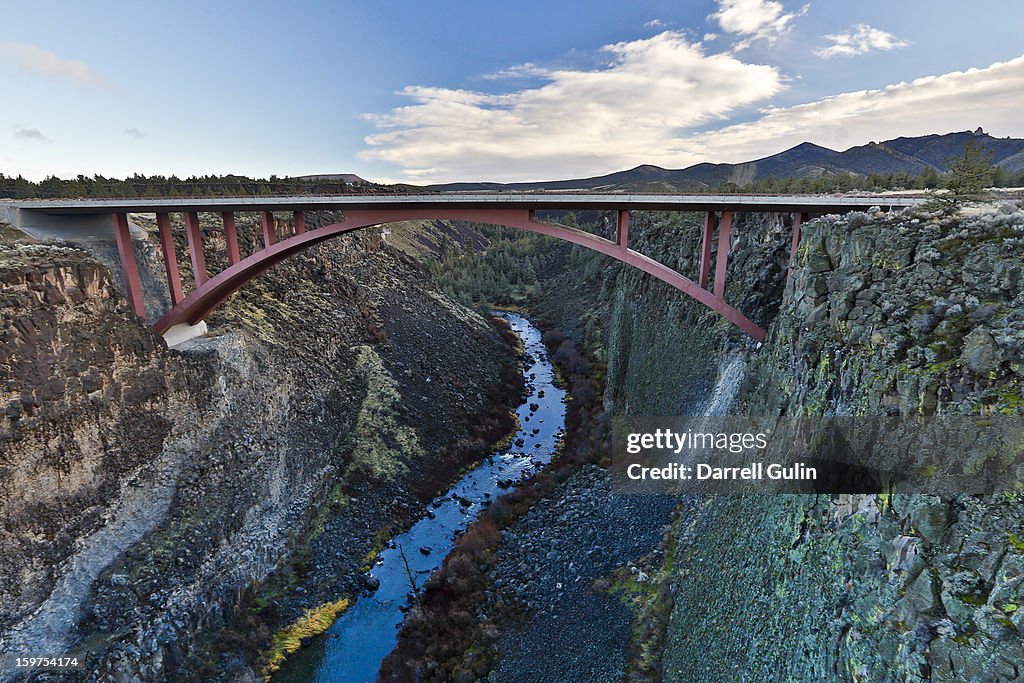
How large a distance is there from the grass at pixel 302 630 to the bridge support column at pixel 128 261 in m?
12.2

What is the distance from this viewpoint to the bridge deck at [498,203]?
11539 millimetres

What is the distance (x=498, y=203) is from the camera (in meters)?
14.7

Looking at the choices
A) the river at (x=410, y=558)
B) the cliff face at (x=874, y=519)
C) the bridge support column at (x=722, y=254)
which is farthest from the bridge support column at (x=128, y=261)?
the cliff face at (x=874, y=519)

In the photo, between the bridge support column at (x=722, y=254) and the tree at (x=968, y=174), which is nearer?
the tree at (x=968, y=174)

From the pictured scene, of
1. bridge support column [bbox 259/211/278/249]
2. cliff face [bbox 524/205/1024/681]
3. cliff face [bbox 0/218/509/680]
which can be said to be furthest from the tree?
cliff face [bbox 0/218/509/680]

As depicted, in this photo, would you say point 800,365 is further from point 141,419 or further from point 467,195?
point 141,419

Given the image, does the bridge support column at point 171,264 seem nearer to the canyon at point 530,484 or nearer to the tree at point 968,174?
the canyon at point 530,484

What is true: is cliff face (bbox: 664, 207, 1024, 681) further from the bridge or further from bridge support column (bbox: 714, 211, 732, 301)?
the bridge

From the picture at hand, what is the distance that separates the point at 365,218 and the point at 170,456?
1041 cm

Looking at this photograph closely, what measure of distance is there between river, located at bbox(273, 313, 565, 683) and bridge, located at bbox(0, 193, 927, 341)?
1193 centimetres

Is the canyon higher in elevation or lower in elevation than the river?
higher

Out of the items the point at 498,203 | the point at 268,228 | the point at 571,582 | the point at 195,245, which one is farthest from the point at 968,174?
the point at 195,245

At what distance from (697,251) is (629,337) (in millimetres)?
6239

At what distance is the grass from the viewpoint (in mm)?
13359
